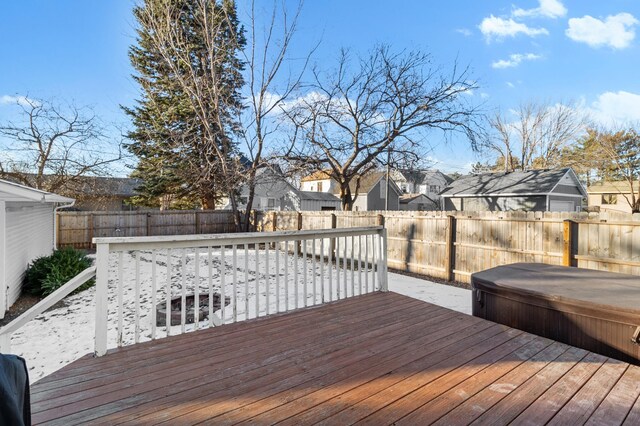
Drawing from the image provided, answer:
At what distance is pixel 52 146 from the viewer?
11.8 metres

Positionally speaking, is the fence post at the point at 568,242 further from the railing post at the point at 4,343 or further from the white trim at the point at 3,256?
the white trim at the point at 3,256

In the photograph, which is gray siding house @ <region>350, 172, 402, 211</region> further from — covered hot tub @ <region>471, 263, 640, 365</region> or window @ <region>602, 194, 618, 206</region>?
covered hot tub @ <region>471, 263, 640, 365</region>

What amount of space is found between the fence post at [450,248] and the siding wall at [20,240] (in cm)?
769

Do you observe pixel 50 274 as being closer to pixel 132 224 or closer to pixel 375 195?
pixel 132 224

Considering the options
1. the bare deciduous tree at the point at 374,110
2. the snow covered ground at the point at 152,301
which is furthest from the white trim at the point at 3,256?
the bare deciduous tree at the point at 374,110

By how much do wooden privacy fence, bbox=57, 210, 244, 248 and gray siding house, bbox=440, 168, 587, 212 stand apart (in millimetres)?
10121

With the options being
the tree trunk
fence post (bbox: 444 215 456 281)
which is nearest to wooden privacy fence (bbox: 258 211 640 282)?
fence post (bbox: 444 215 456 281)

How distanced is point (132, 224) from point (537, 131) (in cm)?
2156

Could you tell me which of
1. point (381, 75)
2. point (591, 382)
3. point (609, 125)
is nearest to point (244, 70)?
point (381, 75)

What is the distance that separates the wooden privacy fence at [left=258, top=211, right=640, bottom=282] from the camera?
4.83m

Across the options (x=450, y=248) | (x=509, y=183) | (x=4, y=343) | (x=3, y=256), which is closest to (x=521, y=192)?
(x=509, y=183)

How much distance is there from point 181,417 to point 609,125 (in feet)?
Result: 79.7

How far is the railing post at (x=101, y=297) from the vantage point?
2170 millimetres

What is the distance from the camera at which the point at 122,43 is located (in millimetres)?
12883
